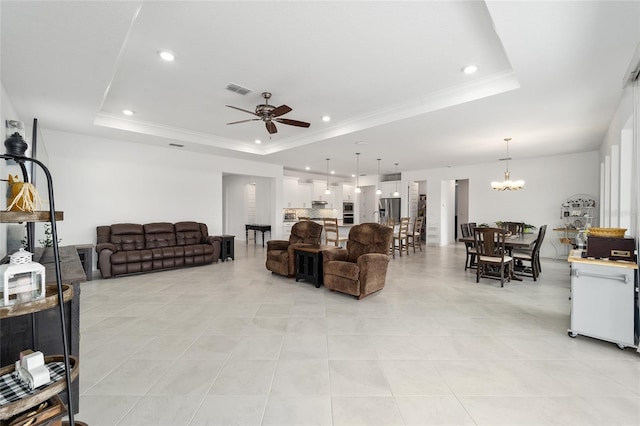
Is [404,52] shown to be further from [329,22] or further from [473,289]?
[473,289]

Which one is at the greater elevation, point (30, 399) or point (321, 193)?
point (321, 193)

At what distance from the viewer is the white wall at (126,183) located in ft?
18.0

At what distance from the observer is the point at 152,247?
235 inches

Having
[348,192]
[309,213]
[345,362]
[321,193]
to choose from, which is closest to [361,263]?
[345,362]

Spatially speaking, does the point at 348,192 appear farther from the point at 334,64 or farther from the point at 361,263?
the point at 334,64

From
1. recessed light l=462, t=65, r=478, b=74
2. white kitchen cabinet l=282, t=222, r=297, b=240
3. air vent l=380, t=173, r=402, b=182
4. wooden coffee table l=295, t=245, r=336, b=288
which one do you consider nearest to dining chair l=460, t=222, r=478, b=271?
wooden coffee table l=295, t=245, r=336, b=288

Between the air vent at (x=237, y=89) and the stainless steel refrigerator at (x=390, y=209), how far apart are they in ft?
26.1

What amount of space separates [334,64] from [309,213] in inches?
329

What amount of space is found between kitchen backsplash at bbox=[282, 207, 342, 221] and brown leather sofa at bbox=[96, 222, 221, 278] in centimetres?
402

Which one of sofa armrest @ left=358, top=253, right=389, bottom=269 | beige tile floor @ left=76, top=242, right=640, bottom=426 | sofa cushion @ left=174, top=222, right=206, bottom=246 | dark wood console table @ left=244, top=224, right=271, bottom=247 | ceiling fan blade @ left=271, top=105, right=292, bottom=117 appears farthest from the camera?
dark wood console table @ left=244, top=224, right=271, bottom=247

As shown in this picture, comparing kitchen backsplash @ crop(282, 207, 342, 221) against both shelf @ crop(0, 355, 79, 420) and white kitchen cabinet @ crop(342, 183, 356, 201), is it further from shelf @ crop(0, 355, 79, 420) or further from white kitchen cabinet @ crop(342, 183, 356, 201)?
shelf @ crop(0, 355, 79, 420)

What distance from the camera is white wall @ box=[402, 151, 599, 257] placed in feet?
24.0

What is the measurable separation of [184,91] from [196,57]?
105 centimetres

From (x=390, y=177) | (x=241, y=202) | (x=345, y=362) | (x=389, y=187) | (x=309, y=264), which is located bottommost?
(x=345, y=362)
